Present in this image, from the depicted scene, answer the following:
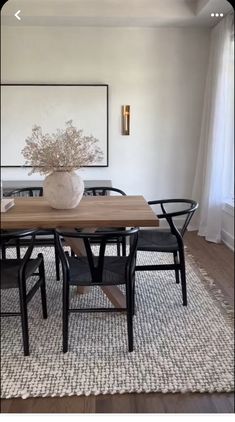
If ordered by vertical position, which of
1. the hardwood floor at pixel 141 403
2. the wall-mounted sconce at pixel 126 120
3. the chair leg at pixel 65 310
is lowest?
the hardwood floor at pixel 141 403

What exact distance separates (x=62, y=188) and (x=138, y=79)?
0.99 feet

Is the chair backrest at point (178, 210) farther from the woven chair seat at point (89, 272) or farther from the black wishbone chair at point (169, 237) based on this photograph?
the woven chair seat at point (89, 272)

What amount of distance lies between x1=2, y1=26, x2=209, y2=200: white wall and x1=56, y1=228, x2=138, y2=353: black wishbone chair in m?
0.18

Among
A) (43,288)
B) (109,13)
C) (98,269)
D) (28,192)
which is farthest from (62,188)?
(98,269)

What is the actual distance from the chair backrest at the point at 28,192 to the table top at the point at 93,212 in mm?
14

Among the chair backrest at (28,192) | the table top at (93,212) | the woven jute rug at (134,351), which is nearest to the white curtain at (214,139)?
the table top at (93,212)

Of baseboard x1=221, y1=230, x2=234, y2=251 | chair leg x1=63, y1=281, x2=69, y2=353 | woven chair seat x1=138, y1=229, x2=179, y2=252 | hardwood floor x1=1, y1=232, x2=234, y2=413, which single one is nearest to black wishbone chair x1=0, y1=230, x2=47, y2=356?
chair leg x1=63, y1=281, x2=69, y2=353

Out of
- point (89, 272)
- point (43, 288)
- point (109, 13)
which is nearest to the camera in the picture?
point (109, 13)

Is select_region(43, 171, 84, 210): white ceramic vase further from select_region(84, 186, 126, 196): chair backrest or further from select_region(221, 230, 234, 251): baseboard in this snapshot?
select_region(221, 230, 234, 251): baseboard

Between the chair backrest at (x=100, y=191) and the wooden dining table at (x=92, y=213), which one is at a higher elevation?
the chair backrest at (x=100, y=191)

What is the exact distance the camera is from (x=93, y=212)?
83 centimetres

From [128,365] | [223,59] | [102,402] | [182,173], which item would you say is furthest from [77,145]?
[128,365]

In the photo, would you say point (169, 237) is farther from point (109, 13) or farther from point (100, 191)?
point (109, 13)

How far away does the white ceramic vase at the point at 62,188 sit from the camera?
34.0 inches
